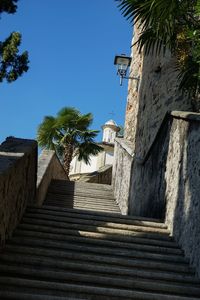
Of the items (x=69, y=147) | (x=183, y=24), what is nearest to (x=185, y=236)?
(x=183, y=24)

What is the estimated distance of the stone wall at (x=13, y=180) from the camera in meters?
3.29

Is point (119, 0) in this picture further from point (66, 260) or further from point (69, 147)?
point (69, 147)

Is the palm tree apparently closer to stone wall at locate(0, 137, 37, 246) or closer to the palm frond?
the palm frond

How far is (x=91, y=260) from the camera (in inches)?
145

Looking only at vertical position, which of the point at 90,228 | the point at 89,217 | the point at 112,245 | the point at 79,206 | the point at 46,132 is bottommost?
the point at 112,245

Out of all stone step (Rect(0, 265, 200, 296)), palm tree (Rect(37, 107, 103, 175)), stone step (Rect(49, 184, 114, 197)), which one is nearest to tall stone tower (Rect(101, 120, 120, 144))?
palm tree (Rect(37, 107, 103, 175))

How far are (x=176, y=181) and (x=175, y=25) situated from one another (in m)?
1.73

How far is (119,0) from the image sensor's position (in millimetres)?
4918

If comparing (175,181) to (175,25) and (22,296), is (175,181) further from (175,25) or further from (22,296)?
(22,296)

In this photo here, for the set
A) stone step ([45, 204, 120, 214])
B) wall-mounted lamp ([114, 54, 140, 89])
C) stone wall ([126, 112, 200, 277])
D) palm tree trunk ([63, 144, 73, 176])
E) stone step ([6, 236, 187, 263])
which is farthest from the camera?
palm tree trunk ([63, 144, 73, 176])

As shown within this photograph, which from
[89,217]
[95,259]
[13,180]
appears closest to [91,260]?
[95,259]

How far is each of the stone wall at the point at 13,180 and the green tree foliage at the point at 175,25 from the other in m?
Answer: 1.79

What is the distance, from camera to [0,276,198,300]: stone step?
3.00 metres

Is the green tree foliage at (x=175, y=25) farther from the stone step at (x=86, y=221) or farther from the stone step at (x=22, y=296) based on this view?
the stone step at (x=22, y=296)
